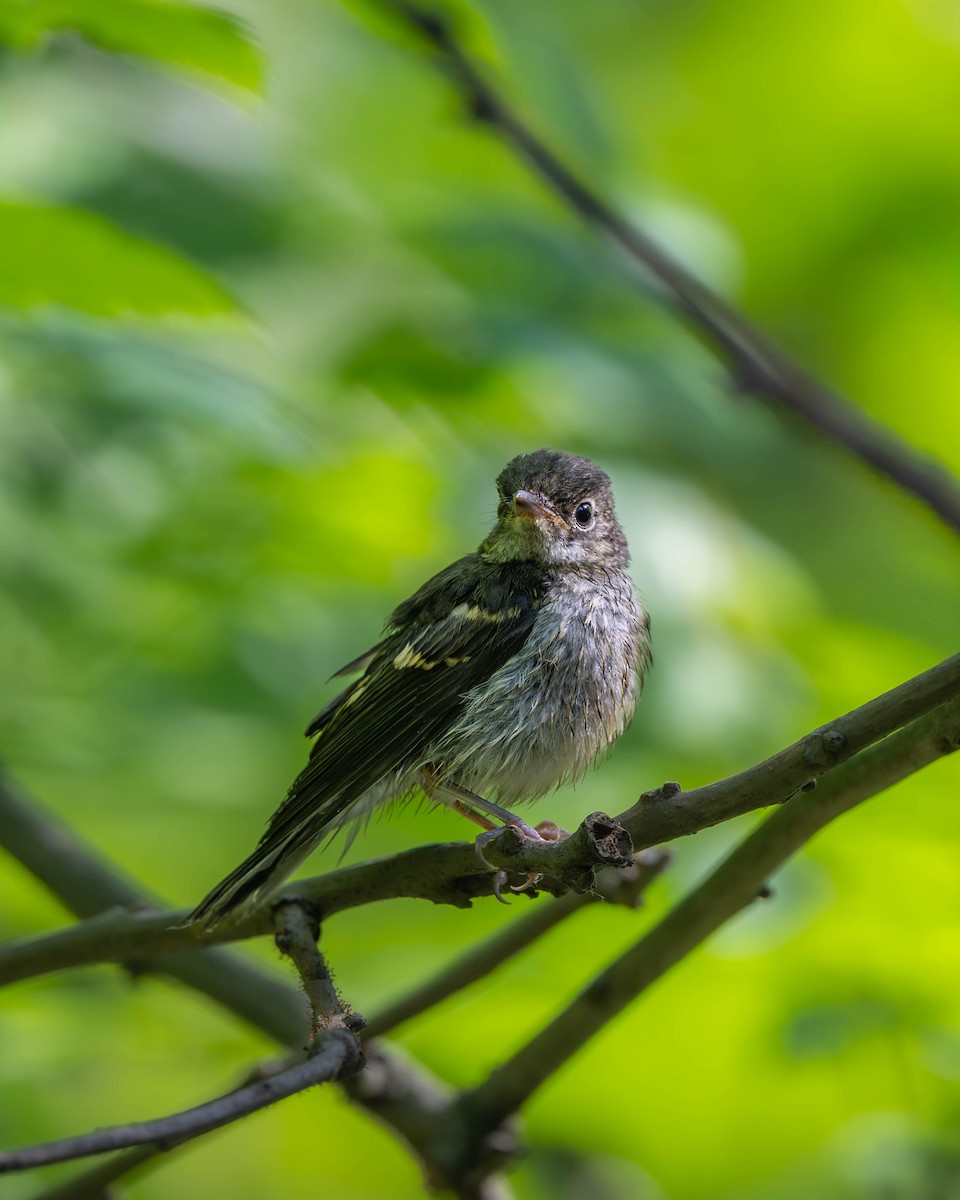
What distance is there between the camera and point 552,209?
562cm

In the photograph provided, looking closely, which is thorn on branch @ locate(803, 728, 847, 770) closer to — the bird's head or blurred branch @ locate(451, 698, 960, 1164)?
blurred branch @ locate(451, 698, 960, 1164)

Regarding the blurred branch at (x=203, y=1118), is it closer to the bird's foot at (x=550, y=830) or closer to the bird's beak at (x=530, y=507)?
the bird's foot at (x=550, y=830)

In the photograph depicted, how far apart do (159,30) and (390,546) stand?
1.79 metres

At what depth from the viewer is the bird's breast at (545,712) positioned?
396cm

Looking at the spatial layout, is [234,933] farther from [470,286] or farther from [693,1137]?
[470,286]

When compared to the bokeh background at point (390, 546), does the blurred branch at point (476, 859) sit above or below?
below

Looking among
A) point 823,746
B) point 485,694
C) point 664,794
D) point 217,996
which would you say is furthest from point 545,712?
point 823,746

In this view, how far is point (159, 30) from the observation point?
3111 millimetres

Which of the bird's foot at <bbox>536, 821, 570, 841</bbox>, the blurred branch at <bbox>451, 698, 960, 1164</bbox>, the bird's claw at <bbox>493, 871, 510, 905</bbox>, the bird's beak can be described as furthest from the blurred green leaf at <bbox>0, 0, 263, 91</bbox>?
the bird's foot at <bbox>536, 821, 570, 841</bbox>

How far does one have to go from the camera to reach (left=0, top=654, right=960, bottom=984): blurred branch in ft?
7.19

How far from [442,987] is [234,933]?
585mm

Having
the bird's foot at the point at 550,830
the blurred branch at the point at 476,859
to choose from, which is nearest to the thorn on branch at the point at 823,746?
the blurred branch at the point at 476,859

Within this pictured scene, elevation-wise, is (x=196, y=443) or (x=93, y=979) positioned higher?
(x=196, y=443)

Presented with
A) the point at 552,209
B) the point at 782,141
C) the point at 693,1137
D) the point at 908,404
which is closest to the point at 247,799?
the point at 693,1137
